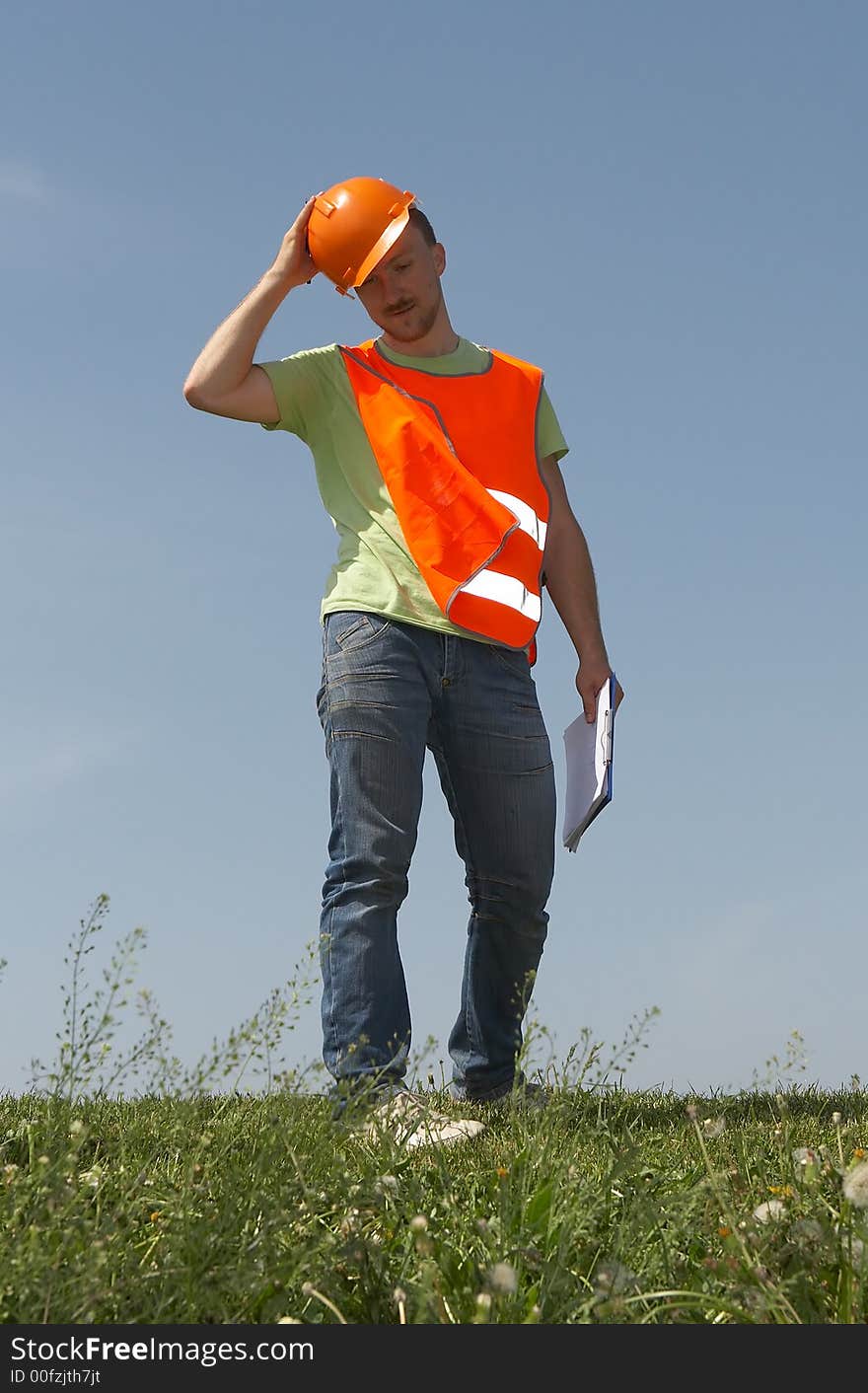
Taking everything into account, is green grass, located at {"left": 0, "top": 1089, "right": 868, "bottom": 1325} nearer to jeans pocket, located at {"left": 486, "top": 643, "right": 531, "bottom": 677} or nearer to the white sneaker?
the white sneaker

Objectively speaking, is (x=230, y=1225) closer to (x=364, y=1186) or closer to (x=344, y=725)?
(x=364, y=1186)

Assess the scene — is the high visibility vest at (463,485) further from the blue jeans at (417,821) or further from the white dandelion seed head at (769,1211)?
the white dandelion seed head at (769,1211)

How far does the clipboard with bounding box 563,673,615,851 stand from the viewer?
4.92 meters

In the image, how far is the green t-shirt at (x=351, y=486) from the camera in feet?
15.1

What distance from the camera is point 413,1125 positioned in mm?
3477

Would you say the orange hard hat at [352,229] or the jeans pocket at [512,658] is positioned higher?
the orange hard hat at [352,229]

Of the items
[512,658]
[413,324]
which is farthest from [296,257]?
[512,658]

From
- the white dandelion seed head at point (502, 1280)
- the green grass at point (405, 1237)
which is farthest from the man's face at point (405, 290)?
the white dandelion seed head at point (502, 1280)

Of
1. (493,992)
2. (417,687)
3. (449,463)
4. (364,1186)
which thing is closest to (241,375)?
(449,463)

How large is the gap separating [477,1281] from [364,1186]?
1.48 ft

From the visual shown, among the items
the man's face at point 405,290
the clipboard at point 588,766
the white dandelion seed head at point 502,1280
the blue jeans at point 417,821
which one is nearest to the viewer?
the white dandelion seed head at point 502,1280

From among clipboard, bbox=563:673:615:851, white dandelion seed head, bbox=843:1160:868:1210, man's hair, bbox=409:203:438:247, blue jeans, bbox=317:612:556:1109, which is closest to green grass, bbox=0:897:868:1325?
white dandelion seed head, bbox=843:1160:868:1210

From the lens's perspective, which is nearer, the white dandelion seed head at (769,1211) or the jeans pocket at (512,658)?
the white dandelion seed head at (769,1211)

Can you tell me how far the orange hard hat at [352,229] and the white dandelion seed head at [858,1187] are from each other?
10.8 ft
